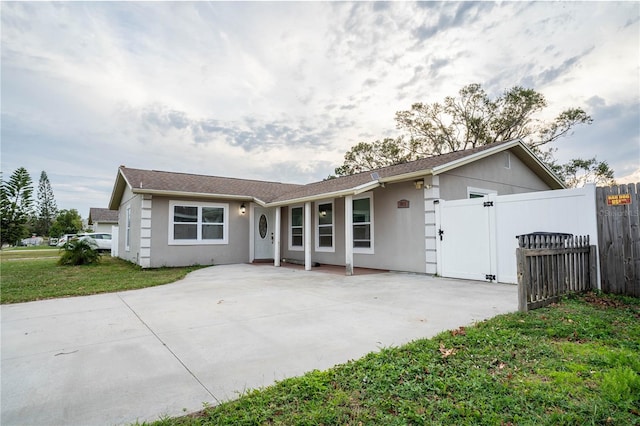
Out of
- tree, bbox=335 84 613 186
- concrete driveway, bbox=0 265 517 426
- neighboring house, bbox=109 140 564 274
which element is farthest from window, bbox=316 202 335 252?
tree, bbox=335 84 613 186

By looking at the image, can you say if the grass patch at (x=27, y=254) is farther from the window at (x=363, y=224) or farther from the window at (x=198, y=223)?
the window at (x=363, y=224)

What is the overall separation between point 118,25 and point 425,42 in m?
9.22

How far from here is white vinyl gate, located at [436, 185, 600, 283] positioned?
6.18m

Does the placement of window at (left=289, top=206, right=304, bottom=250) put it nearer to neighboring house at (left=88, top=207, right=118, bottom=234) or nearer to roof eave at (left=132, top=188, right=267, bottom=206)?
roof eave at (left=132, top=188, right=267, bottom=206)

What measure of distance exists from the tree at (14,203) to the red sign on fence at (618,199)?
2636 cm

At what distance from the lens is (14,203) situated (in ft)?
62.8

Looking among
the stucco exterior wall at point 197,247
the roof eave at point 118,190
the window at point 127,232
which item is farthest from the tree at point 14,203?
the stucco exterior wall at point 197,247

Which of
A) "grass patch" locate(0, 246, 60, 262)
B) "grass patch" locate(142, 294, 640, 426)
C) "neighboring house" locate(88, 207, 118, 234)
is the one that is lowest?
"grass patch" locate(0, 246, 60, 262)

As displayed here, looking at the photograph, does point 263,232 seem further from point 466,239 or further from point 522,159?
point 522,159

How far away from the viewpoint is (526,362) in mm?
2730

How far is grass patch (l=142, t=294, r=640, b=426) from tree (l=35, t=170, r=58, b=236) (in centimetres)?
6637

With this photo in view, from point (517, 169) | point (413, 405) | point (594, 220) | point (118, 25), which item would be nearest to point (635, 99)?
point (517, 169)

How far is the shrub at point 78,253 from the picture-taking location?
1290cm

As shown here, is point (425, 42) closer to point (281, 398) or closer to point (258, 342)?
point (258, 342)
